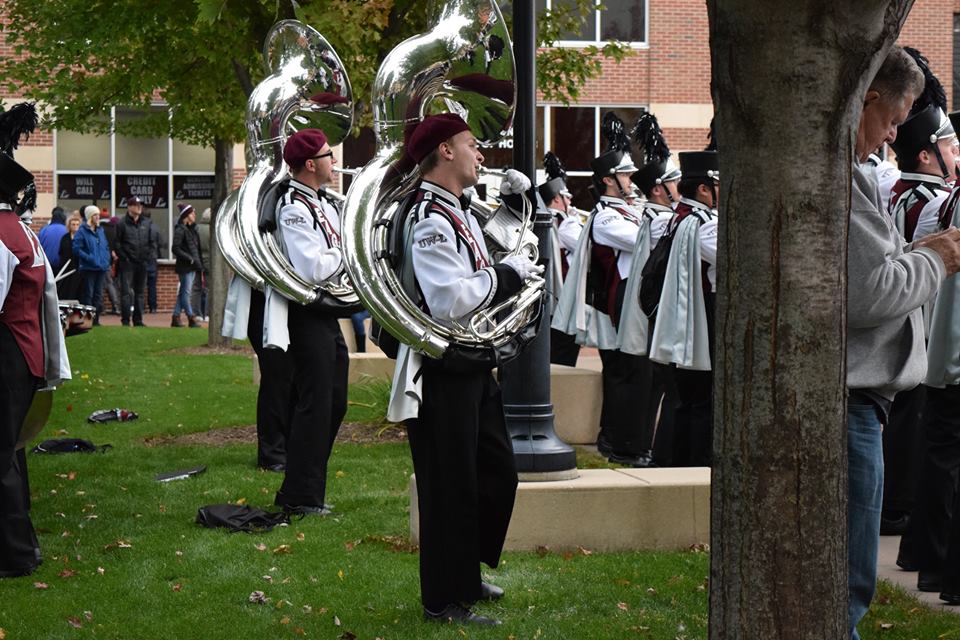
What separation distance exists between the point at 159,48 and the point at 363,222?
8180 mm

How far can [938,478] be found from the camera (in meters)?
6.16

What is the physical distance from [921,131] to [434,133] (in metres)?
2.72

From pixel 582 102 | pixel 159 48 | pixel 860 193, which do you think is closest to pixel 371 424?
pixel 159 48

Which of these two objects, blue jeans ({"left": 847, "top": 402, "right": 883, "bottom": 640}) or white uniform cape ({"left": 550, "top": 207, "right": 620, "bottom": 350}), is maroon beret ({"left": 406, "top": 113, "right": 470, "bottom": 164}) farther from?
white uniform cape ({"left": 550, "top": 207, "right": 620, "bottom": 350})

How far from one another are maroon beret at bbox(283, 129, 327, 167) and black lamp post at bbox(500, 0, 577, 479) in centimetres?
156

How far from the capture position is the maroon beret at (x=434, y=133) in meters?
5.55

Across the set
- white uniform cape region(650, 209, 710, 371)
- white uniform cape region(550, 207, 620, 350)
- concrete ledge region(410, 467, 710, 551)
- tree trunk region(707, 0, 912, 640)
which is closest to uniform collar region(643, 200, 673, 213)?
white uniform cape region(550, 207, 620, 350)

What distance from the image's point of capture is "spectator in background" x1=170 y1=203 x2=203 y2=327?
23.4m

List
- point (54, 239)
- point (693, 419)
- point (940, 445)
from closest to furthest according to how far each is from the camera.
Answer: point (940, 445) → point (693, 419) → point (54, 239)

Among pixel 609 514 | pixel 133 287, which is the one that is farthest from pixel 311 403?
pixel 133 287

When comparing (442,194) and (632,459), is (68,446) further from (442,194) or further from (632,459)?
(442,194)

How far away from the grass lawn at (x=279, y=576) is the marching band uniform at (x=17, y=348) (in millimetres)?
190

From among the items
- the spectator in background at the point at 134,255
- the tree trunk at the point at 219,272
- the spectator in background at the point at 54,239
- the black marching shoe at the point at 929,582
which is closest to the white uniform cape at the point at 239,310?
the black marching shoe at the point at 929,582

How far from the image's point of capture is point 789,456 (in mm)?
3621
